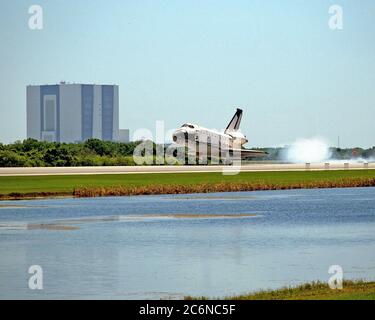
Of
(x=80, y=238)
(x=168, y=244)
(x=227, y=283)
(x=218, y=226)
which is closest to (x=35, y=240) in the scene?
(x=80, y=238)

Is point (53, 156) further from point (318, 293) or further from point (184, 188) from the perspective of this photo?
point (318, 293)

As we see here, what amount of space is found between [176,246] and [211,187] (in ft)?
165

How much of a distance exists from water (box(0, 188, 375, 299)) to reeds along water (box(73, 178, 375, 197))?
23.3 ft

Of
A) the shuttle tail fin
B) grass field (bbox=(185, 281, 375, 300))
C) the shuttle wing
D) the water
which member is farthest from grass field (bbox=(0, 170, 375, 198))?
the shuttle tail fin

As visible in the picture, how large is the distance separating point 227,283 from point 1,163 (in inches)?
4715

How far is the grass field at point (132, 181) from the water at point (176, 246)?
10.6 meters

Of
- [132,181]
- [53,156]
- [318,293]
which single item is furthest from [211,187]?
[318,293]

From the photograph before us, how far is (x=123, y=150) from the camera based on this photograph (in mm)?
192750

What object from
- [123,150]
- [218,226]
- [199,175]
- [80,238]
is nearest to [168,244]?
[80,238]

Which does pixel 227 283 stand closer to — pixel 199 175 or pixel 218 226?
pixel 218 226

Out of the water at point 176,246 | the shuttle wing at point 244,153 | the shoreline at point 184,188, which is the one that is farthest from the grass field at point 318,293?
the shuttle wing at point 244,153
